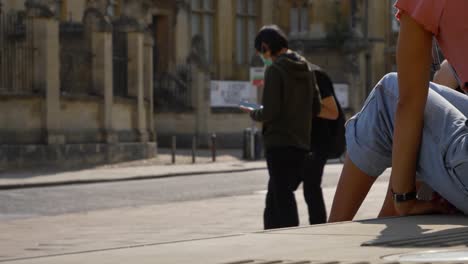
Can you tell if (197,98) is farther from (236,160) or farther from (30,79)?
(30,79)

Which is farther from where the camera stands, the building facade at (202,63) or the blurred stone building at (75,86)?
the building facade at (202,63)

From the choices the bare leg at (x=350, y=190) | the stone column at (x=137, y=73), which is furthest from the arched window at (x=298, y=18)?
the bare leg at (x=350, y=190)

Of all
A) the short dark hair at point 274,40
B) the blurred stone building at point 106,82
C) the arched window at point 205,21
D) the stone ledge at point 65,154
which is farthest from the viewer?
the arched window at point 205,21

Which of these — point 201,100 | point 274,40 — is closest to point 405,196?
point 274,40

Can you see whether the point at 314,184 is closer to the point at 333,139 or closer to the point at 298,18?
the point at 333,139

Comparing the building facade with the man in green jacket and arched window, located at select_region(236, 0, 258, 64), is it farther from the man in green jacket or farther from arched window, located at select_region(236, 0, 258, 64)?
the man in green jacket

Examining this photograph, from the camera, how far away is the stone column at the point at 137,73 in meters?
33.3

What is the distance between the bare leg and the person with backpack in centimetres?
485

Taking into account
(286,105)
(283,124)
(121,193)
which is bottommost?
(121,193)

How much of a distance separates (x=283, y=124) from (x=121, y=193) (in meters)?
11.0

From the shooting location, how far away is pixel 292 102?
10203 mm

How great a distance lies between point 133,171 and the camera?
93.8ft

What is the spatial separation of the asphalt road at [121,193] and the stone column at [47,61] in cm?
453

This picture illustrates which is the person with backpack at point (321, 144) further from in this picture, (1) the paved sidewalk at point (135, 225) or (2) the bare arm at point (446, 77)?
(2) the bare arm at point (446, 77)
